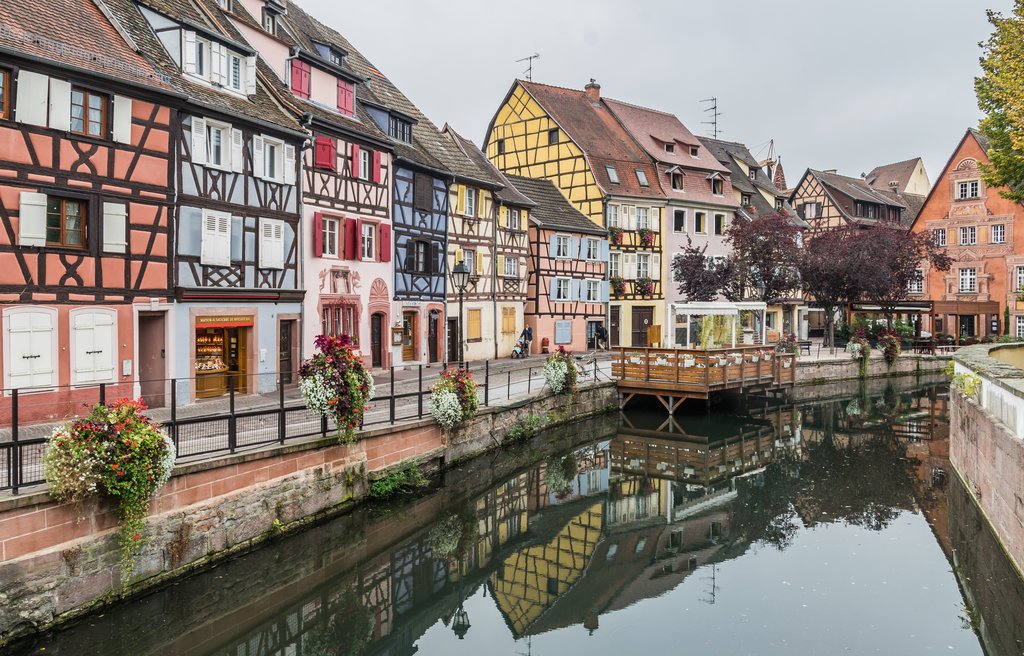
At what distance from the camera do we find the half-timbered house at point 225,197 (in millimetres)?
17688

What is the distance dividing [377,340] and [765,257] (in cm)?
2200

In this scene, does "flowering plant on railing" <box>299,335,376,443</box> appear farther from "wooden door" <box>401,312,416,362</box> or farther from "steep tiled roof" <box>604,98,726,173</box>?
"steep tiled roof" <box>604,98,726,173</box>

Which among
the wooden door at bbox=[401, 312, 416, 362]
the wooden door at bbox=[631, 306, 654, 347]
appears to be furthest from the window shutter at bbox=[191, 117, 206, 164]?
the wooden door at bbox=[631, 306, 654, 347]

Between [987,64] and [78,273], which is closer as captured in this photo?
[78,273]

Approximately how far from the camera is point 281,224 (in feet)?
67.4

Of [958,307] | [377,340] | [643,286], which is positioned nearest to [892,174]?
[958,307]

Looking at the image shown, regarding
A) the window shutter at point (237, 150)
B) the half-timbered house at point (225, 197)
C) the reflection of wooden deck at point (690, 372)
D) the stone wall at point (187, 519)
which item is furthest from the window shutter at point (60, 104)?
the reflection of wooden deck at point (690, 372)

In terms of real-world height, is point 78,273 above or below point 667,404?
above

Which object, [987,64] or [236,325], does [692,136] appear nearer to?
[987,64]

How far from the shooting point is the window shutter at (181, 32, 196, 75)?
59.3 feet

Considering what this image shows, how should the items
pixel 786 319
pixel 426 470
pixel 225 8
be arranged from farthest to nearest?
pixel 786 319, pixel 225 8, pixel 426 470

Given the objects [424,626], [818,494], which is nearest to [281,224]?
[424,626]

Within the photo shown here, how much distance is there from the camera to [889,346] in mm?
38281

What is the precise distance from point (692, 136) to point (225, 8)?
34.5 meters
